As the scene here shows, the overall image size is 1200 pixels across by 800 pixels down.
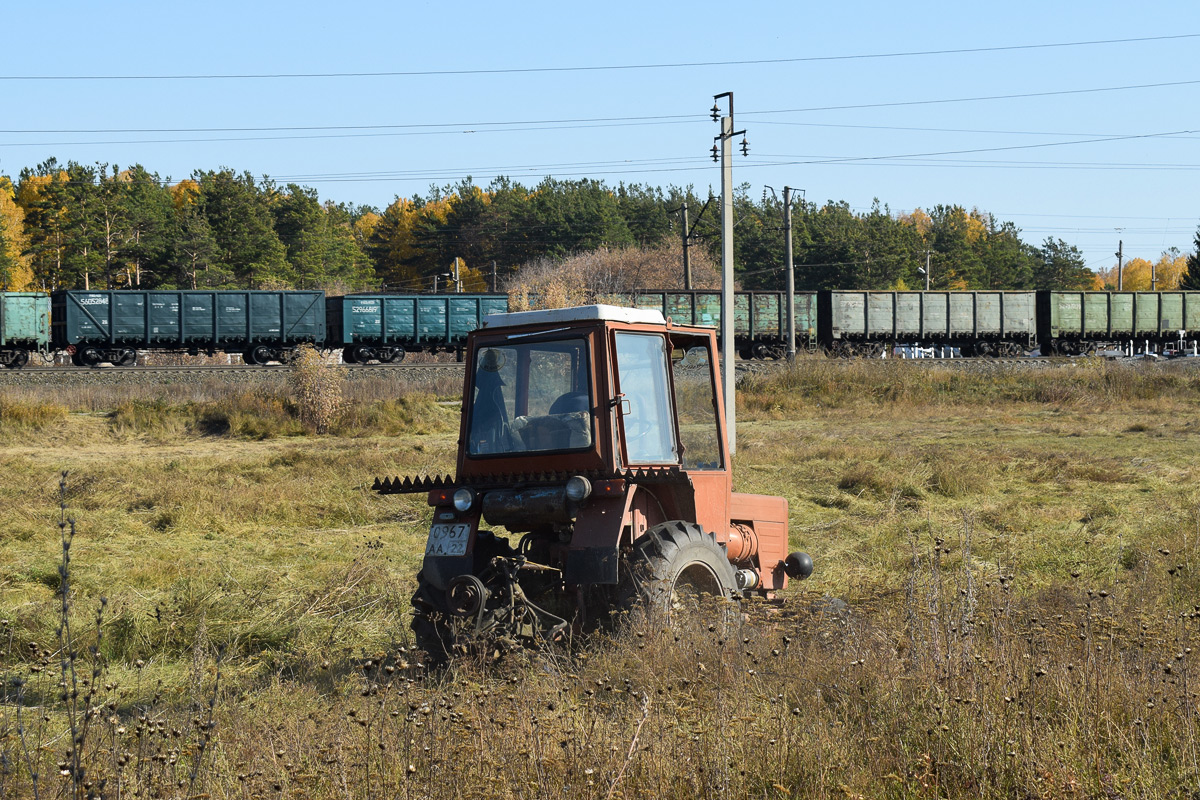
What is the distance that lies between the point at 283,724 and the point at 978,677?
3.27 meters

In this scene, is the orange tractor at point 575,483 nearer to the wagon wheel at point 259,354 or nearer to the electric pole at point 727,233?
the electric pole at point 727,233

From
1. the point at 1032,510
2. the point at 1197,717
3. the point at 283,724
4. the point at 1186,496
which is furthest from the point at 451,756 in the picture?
the point at 1186,496

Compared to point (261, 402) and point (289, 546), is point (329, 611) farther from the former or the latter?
point (261, 402)

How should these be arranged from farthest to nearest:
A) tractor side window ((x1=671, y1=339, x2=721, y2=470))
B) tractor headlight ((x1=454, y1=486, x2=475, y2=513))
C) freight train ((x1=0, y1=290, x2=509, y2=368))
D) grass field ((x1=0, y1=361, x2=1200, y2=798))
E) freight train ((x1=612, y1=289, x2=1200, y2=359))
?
freight train ((x1=612, y1=289, x2=1200, y2=359)) < freight train ((x1=0, y1=290, x2=509, y2=368)) < tractor side window ((x1=671, y1=339, x2=721, y2=470)) < tractor headlight ((x1=454, y1=486, x2=475, y2=513)) < grass field ((x1=0, y1=361, x2=1200, y2=798))

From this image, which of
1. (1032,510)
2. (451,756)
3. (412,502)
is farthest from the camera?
(412,502)


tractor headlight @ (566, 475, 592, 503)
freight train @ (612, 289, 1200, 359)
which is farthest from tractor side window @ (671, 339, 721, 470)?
freight train @ (612, 289, 1200, 359)

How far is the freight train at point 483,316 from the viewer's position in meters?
39.5

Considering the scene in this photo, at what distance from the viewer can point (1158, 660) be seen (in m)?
5.52

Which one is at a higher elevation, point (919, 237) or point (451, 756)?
point (919, 237)

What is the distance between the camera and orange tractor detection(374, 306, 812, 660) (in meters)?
6.16

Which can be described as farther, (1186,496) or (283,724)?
(1186,496)

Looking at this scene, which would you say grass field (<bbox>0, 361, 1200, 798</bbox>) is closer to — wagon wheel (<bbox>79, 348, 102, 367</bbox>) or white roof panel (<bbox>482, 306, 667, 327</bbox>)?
white roof panel (<bbox>482, 306, 667, 327</bbox>)

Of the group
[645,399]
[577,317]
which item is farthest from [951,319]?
[577,317]

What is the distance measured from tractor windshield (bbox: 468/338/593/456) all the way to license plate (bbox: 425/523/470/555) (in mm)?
487
